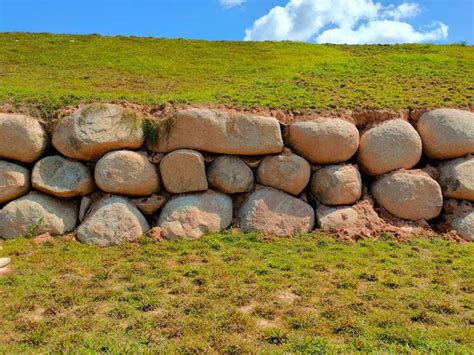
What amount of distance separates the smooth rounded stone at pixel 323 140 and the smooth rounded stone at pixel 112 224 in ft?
12.8

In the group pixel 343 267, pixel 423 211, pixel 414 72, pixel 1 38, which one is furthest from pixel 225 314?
pixel 1 38

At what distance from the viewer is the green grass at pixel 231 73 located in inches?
456

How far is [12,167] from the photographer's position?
31.3ft

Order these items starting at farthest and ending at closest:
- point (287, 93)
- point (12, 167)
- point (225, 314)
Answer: point (287, 93), point (12, 167), point (225, 314)

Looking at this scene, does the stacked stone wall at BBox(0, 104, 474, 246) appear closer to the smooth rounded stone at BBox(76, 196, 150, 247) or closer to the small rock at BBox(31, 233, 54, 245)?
the smooth rounded stone at BBox(76, 196, 150, 247)

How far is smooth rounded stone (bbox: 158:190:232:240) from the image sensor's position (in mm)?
9055

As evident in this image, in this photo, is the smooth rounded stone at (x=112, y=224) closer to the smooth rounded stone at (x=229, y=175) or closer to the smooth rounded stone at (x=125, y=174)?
the smooth rounded stone at (x=125, y=174)

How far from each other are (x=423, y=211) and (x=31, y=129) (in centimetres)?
899

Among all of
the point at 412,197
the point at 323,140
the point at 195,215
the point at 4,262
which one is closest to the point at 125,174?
the point at 195,215

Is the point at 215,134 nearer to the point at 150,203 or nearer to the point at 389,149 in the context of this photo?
the point at 150,203

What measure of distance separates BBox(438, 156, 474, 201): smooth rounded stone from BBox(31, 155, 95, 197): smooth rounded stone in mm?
8112

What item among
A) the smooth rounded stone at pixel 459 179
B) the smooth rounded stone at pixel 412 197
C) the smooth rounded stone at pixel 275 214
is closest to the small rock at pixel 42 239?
the smooth rounded stone at pixel 275 214

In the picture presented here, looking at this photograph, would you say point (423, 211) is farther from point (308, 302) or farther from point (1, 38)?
point (1, 38)

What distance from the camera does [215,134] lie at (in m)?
9.77
